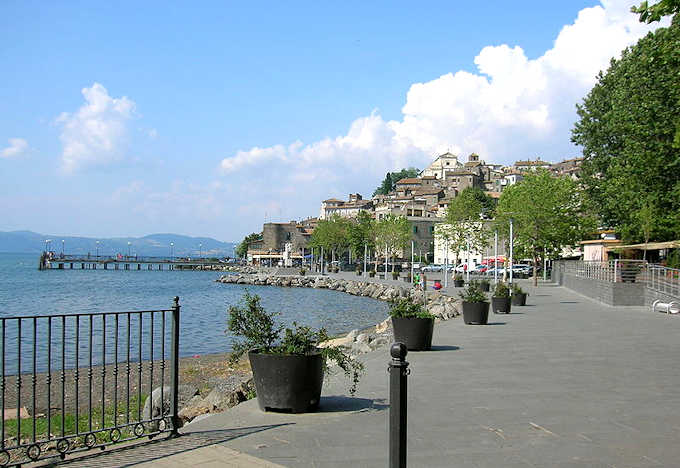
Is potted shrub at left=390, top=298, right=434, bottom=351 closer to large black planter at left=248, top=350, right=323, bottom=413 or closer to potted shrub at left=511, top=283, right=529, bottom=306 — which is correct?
large black planter at left=248, top=350, right=323, bottom=413

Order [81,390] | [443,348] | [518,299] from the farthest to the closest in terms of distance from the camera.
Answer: [518,299]
[81,390]
[443,348]

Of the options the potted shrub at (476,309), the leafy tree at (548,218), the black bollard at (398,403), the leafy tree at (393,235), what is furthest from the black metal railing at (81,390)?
the leafy tree at (393,235)

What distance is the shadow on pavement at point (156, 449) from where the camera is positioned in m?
5.67

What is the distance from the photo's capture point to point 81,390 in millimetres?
15875

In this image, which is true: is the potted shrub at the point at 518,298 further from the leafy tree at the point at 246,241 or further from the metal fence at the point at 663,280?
the leafy tree at the point at 246,241

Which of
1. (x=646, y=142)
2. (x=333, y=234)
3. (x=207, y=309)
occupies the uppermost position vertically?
(x=646, y=142)

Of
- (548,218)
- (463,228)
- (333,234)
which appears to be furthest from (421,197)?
(548,218)

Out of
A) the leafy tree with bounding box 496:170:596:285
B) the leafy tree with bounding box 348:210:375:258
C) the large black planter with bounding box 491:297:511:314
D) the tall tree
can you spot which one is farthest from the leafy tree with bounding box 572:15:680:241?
the leafy tree with bounding box 348:210:375:258

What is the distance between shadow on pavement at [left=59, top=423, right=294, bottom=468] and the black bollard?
2419 mm

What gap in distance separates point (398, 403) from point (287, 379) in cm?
317

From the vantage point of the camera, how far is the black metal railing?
233 inches

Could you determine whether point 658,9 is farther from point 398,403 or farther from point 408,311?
point 398,403

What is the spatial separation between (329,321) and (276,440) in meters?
29.7

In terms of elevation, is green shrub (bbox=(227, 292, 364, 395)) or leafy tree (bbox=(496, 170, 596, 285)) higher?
leafy tree (bbox=(496, 170, 596, 285))
